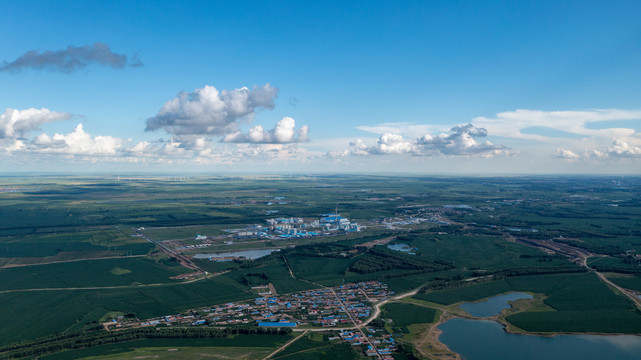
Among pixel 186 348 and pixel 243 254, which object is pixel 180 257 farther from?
pixel 186 348

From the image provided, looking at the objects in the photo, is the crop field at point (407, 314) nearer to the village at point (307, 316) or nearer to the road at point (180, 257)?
the village at point (307, 316)

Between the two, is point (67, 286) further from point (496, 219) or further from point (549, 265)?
point (496, 219)

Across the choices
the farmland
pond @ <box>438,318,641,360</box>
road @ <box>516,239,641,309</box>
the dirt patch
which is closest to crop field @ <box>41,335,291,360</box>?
the farmland

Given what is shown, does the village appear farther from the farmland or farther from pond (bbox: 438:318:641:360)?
pond (bbox: 438:318:641:360)

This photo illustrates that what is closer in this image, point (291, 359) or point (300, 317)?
point (291, 359)

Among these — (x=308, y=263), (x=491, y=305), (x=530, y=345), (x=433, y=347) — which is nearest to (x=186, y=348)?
(x=433, y=347)

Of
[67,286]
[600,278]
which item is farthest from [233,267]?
[600,278]
